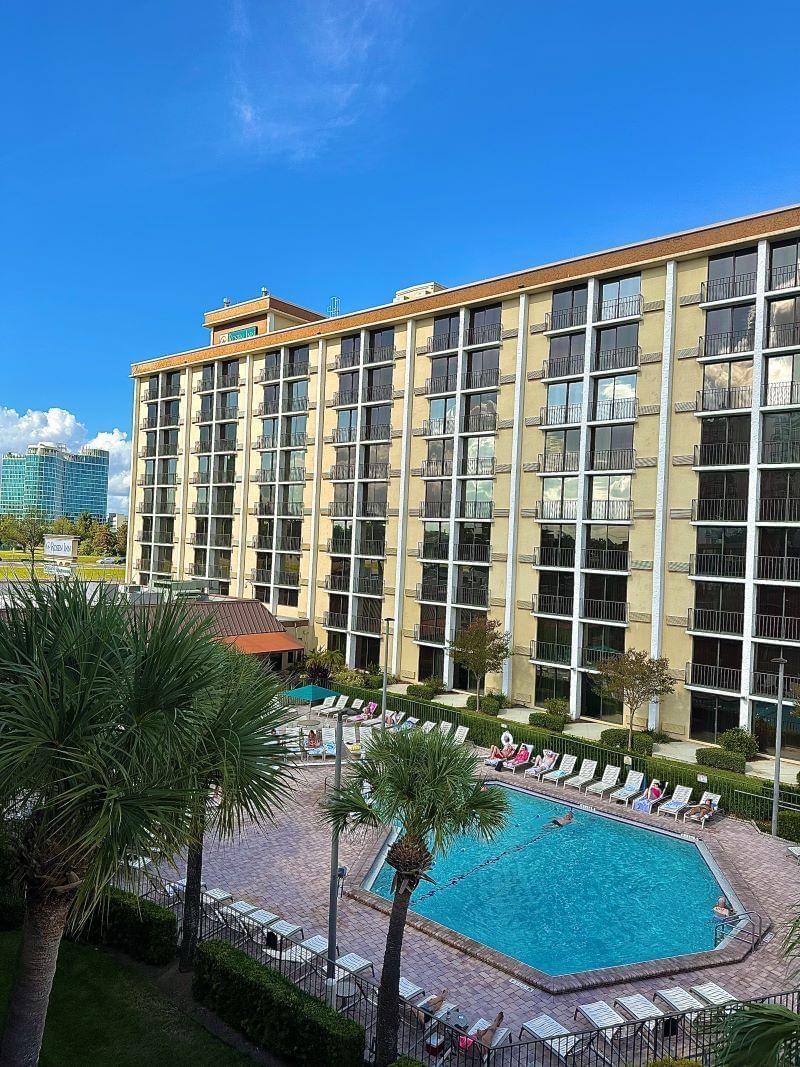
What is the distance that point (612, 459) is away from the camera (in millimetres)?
32656

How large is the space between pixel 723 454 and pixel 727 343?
486 cm

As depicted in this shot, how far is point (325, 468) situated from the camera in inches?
1772

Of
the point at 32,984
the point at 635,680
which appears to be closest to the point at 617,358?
the point at 635,680

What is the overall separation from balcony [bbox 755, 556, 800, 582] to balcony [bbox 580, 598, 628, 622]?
19.6 ft

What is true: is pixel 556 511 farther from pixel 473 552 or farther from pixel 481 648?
pixel 481 648

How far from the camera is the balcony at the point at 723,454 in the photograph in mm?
29078

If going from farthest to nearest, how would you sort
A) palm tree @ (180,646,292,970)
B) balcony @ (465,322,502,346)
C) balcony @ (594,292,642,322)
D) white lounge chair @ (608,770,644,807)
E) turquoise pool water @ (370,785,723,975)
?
balcony @ (465,322,502,346)
balcony @ (594,292,642,322)
white lounge chair @ (608,770,644,807)
turquoise pool water @ (370,785,723,975)
palm tree @ (180,646,292,970)

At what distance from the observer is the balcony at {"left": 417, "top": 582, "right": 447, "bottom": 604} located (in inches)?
1518

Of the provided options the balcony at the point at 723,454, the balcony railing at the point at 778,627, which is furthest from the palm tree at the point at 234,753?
the balcony at the point at 723,454

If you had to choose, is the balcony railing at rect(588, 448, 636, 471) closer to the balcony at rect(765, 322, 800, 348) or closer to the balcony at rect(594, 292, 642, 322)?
the balcony at rect(594, 292, 642, 322)

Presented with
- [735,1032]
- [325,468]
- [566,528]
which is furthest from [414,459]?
[735,1032]

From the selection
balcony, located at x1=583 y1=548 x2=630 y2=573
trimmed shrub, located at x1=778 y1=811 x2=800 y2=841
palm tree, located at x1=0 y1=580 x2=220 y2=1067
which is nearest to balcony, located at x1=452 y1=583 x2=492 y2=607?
balcony, located at x1=583 y1=548 x2=630 y2=573

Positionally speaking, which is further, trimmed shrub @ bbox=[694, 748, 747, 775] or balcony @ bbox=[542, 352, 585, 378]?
balcony @ bbox=[542, 352, 585, 378]

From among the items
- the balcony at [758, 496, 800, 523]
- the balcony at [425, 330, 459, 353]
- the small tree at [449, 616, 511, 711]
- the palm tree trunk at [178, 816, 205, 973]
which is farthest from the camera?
the balcony at [425, 330, 459, 353]
